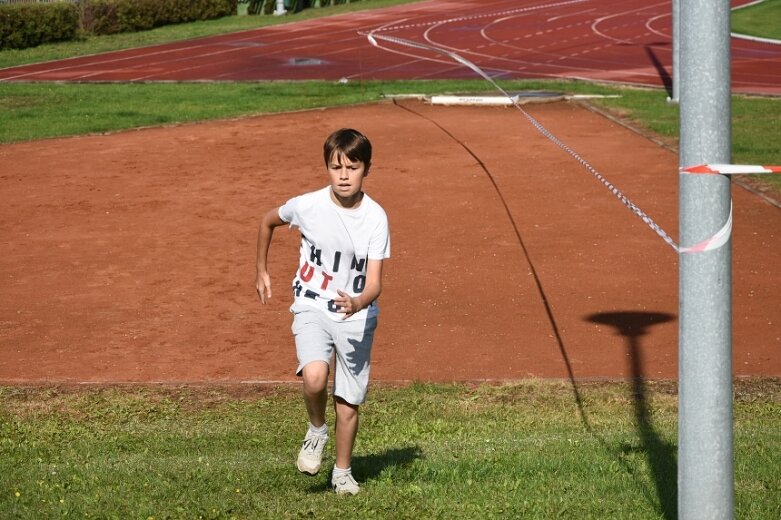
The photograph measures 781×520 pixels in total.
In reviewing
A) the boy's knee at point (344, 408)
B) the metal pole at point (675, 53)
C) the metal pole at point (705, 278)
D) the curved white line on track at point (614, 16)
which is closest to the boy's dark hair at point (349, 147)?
the boy's knee at point (344, 408)

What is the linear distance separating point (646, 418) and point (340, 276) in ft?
10.2

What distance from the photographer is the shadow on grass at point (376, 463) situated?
652cm

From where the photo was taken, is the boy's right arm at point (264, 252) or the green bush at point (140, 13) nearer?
the boy's right arm at point (264, 252)

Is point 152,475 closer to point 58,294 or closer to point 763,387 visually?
point 763,387

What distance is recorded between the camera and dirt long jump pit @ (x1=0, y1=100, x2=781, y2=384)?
10.3 meters

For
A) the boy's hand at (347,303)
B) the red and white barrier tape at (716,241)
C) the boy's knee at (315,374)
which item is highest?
the red and white barrier tape at (716,241)

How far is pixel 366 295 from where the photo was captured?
5828 mm

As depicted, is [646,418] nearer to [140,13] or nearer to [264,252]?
[264,252]

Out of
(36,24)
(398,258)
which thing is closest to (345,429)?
(398,258)

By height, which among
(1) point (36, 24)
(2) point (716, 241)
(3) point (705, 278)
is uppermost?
(2) point (716, 241)

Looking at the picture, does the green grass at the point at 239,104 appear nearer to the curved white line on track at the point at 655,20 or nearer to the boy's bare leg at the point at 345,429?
the curved white line on track at the point at 655,20

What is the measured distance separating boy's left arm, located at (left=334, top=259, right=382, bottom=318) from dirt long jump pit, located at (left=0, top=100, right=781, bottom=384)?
383 cm

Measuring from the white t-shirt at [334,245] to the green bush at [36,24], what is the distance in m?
35.3

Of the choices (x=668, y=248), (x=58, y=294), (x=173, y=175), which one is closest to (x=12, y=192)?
(x=173, y=175)
